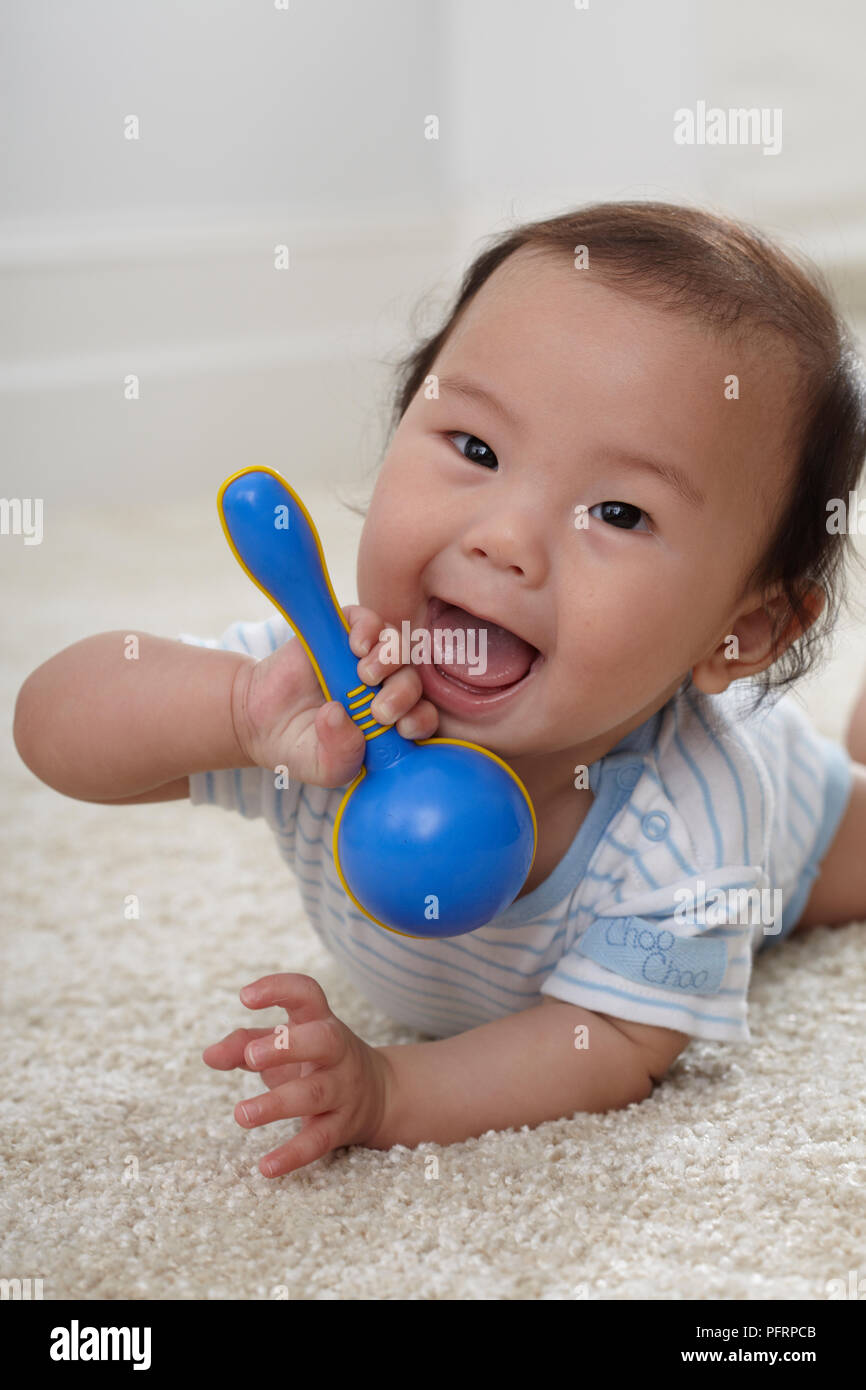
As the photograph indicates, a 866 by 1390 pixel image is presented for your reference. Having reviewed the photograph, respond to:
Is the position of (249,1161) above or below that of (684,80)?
below

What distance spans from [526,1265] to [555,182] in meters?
2.48

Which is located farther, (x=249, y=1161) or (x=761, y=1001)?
(x=761, y=1001)

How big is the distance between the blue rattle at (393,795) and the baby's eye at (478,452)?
0.10 m

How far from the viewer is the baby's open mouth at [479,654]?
0.70 m

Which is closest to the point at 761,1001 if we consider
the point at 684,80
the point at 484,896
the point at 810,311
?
the point at 484,896

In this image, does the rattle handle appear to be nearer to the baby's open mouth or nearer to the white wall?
the baby's open mouth

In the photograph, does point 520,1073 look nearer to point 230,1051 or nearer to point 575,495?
point 230,1051

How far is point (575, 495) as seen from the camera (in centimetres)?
68

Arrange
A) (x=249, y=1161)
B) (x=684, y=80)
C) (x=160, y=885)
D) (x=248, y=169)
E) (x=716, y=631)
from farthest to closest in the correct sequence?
1. (x=684, y=80)
2. (x=248, y=169)
3. (x=160, y=885)
4. (x=716, y=631)
5. (x=249, y=1161)

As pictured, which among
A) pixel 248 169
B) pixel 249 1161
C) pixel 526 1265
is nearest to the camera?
pixel 526 1265

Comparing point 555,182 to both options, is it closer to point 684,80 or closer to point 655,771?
point 684,80

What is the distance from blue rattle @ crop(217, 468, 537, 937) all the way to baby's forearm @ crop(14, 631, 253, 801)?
0.08 m

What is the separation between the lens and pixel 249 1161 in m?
0.67

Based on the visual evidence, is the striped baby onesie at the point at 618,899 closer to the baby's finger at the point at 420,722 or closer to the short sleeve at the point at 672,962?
the short sleeve at the point at 672,962
